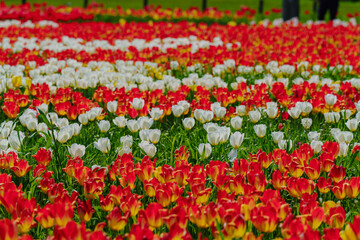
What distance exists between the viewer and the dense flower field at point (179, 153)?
1874 mm

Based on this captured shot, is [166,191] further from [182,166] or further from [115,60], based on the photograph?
[115,60]

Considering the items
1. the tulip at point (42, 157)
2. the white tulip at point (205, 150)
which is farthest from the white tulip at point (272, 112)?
the tulip at point (42, 157)

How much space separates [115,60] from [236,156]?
11.7 ft

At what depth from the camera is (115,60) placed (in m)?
6.04

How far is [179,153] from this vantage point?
260 centimetres

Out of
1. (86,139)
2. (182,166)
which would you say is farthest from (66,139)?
(182,166)

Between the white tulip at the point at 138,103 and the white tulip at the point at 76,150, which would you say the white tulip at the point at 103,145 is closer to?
the white tulip at the point at 76,150

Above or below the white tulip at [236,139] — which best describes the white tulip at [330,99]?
above

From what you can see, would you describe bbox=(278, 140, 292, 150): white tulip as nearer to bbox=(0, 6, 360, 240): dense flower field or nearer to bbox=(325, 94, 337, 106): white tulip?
bbox=(0, 6, 360, 240): dense flower field

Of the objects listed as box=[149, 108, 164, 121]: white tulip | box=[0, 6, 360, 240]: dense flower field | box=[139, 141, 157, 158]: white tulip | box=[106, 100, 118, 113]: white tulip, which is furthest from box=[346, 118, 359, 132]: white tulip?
box=[106, 100, 118, 113]: white tulip

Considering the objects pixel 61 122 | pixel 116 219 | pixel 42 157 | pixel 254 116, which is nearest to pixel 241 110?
pixel 254 116

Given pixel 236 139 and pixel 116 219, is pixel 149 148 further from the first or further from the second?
pixel 116 219

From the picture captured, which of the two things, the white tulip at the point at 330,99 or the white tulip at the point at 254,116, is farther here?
the white tulip at the point at 330,99

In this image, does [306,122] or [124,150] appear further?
[306,122]
